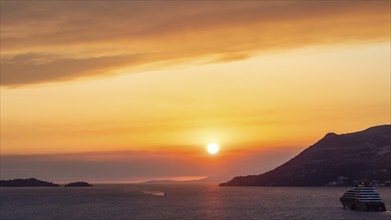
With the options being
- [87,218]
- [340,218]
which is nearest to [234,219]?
[340,218]

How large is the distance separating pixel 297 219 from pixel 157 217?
4705cm

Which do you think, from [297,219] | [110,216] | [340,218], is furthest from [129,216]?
[340,218]

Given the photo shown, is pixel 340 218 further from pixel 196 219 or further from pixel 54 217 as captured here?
pixel 54 217

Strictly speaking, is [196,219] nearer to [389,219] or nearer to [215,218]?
[215,218]

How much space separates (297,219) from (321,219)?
8.58 meters

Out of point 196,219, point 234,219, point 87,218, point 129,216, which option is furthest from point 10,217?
point 234,219

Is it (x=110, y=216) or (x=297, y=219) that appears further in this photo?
(x=110, y=216)

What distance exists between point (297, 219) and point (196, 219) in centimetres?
3324

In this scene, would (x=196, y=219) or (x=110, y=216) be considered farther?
(x=110, y=216)

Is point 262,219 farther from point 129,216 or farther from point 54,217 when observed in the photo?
point 54,217

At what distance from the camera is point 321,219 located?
7293 inches

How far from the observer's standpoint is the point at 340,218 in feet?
624

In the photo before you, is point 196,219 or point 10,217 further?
point 10,217

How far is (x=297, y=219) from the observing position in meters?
183
